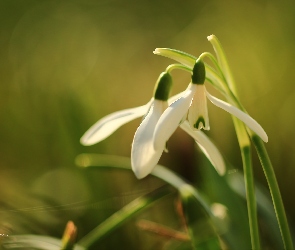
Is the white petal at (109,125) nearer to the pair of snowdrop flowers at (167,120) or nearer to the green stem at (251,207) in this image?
the pair of snowdrop flowers at (167,120)

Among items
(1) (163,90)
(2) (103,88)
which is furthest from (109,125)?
(2) (103,88)

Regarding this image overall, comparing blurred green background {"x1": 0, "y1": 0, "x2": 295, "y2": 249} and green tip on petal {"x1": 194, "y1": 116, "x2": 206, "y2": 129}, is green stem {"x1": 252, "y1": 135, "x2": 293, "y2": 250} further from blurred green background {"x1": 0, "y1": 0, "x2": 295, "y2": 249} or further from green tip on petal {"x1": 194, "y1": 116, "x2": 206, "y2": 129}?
blurred green background {"x1": 0, "y1": 0, "x2": 295, "y2": 249}

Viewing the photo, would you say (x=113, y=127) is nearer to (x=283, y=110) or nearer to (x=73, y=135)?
(x=73, y=135)

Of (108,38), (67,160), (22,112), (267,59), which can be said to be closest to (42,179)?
(67,160)

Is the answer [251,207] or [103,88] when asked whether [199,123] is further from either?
[103,88]

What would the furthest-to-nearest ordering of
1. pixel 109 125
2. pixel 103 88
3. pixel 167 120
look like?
pixel 103 88
pixel 109 125
pixel 167 120

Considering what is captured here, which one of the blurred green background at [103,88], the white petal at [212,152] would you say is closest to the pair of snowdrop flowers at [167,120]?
the white petal at [212,152]
